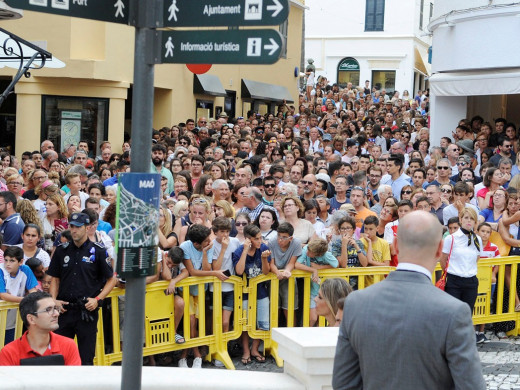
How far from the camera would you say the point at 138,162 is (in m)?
3.91

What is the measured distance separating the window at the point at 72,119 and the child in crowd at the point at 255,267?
11454 mm

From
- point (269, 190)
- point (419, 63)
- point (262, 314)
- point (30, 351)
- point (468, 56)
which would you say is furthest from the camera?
point (419, 63)

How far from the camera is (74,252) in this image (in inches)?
323

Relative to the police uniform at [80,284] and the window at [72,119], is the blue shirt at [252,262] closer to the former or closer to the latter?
the police uniform at [80,284]

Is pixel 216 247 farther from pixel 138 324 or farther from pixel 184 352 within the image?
pixel 138 324

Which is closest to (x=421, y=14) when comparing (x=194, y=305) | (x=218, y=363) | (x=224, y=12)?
(x=194, y=305)

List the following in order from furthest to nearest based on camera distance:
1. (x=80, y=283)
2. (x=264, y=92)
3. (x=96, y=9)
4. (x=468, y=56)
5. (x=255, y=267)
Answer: (x=264, y=92) → (x=468, y=56) → (x=255, y=267) → (x=80, y=283) → (x=96, y=9)

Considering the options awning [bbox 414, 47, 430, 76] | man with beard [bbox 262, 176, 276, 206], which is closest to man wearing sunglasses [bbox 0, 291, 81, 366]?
man with beard [bbox 262, 176, 276, 206]

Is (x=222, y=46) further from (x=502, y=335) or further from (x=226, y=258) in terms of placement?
(x=502, y=335)

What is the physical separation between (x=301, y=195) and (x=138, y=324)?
869 cm

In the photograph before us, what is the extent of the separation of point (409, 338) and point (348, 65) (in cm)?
4875

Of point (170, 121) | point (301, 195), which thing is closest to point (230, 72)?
point (170, 121)

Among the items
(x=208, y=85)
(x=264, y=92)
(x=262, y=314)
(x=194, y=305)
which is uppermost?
(x=264, y=92)

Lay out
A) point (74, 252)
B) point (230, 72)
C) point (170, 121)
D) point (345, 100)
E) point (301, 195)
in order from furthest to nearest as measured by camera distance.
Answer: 1. point (345, 100)
2. point (230, 72)
3. point (170, 121)
4. point (301, 195)
5. point (74, 252)
